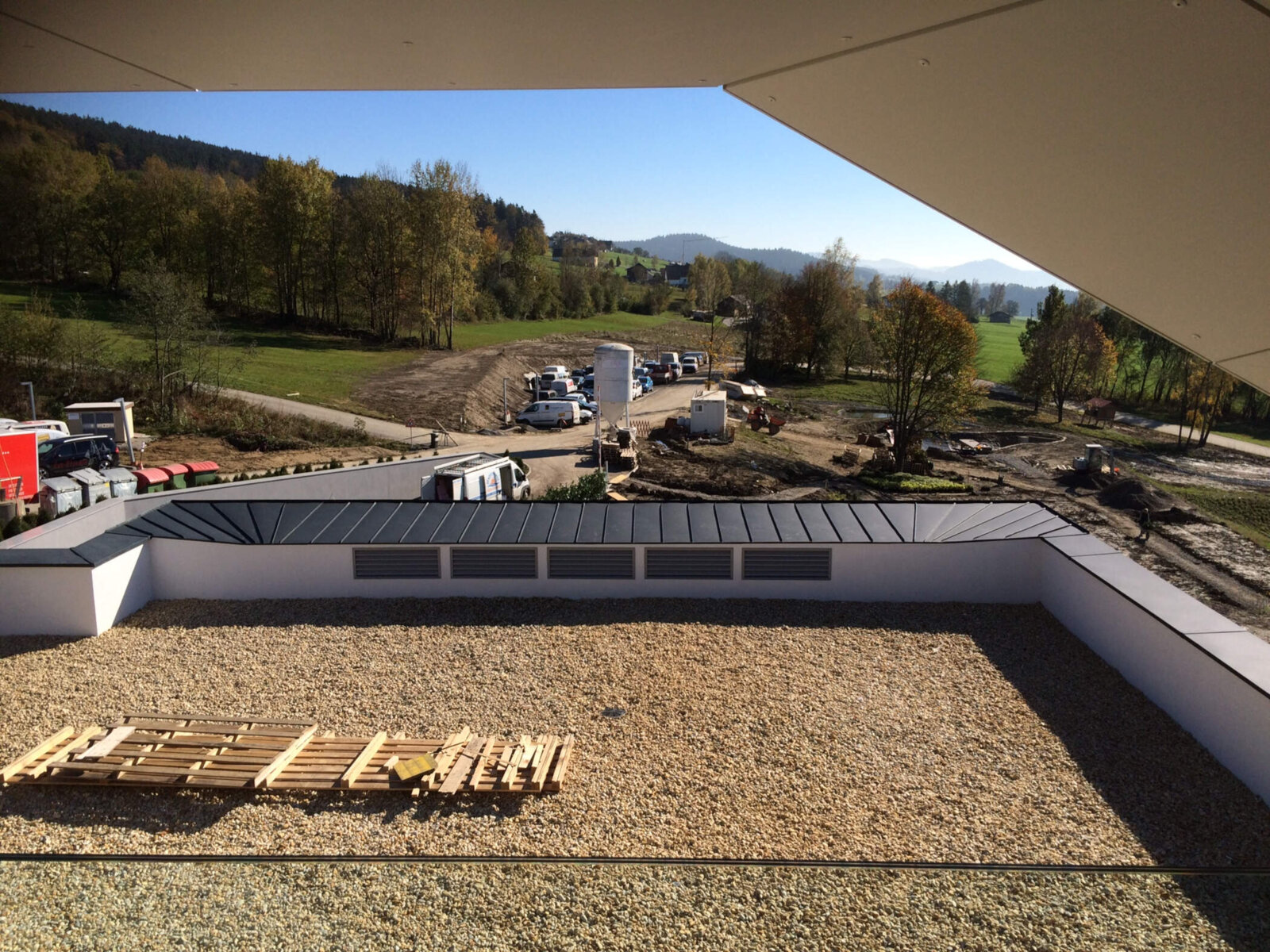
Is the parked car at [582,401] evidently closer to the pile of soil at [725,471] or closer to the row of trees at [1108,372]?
the pile of soil at [725,471]

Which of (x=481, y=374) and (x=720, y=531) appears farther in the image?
(x=481, y=374)

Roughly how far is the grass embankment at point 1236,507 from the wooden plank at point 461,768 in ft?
82.6

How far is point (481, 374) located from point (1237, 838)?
36.7 meters

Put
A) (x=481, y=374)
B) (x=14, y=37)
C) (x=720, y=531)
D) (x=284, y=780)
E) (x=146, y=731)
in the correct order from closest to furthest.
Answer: (x=14, y=37) → (x=284, y=780) → (x=146, y=731) → (x=720, y=531) → (x=481, y=374)

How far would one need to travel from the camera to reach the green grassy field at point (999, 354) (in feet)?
223

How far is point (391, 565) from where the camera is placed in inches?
413

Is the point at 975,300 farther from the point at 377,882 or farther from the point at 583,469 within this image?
the point at 377,882

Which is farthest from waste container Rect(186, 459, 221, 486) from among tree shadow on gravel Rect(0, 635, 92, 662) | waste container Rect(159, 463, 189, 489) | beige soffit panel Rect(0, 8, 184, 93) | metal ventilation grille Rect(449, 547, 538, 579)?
beige soffit panel Rect(0, 8, 184, 93)

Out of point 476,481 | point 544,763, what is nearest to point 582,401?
point 476,481

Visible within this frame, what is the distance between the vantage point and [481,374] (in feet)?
130

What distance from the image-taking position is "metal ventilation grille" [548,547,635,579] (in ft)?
34.0

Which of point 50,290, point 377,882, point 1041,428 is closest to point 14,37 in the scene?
point 377,882

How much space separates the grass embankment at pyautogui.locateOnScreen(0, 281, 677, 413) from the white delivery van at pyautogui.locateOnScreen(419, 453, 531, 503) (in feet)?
50.2

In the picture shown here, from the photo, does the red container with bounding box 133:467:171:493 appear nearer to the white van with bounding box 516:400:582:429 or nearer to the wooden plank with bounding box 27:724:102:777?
the wooden plank with bounding box 27:724:102:777
